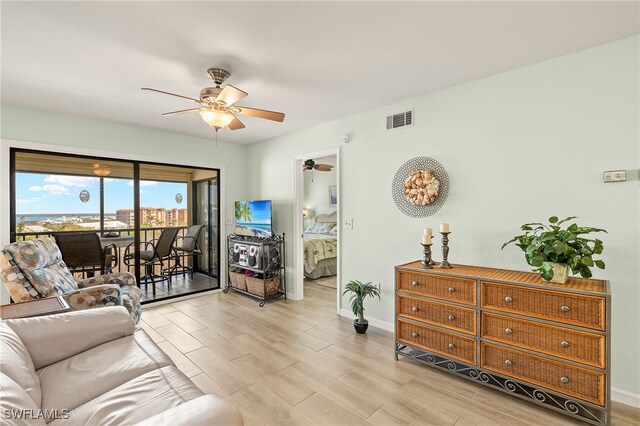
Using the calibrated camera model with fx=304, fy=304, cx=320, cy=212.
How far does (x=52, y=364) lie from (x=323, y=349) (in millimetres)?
2006

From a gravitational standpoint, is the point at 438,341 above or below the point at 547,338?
below

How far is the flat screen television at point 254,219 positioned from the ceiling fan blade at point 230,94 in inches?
88.5

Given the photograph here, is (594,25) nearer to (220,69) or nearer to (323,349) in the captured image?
(220,69)

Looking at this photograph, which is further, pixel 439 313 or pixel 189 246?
pixel 189 246

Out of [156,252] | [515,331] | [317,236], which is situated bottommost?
[515,331]

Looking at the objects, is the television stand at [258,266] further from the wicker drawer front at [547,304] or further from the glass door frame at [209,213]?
the wicker drawer front at [547,304]

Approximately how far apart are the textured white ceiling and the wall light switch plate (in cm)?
92

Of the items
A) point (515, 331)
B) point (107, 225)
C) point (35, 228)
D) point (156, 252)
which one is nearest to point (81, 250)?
point (35, 228)

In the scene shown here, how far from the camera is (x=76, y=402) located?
1370 millimetres

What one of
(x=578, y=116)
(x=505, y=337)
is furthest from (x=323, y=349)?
(x=578, y=116)

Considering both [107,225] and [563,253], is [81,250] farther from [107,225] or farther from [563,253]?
[563,253]

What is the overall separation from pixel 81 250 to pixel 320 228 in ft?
15.1

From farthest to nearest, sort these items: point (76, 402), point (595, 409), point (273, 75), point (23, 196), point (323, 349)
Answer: point (23, 196), point (323, 349), point (273, 75), point (595, 409), point (76, 402)

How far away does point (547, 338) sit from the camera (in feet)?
6.56
